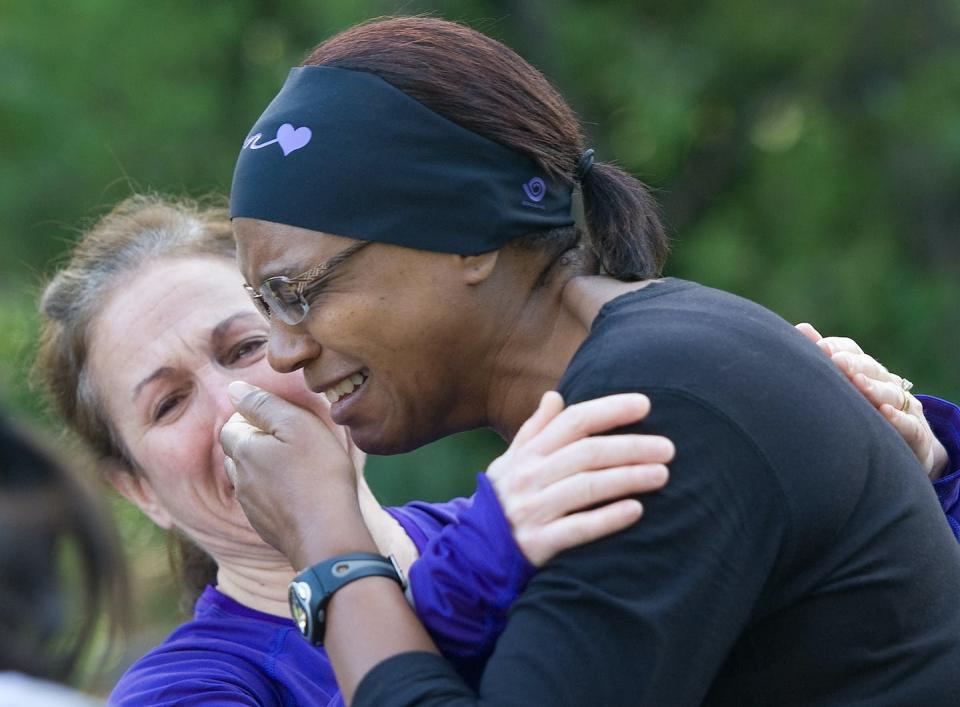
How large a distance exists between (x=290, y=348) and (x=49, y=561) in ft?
2.99

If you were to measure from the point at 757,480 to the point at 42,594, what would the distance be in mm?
955

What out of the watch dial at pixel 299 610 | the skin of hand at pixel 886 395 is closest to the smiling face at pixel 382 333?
the watch dial at pixel 299 610

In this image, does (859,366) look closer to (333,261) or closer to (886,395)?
(886,395)

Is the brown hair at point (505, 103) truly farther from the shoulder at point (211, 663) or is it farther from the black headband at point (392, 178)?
the shoulder at point (211, 663)

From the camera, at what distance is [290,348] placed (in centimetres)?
252

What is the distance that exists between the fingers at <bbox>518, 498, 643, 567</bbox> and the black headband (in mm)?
592

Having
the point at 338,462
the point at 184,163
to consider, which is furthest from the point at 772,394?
the point at 184,163

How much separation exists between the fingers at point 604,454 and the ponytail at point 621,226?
51cm

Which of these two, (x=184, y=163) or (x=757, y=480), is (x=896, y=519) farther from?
(x=184, y=163)

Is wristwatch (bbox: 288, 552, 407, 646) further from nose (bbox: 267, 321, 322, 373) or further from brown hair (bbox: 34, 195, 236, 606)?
brown hair (bbox: 34, 195, 236, 606)

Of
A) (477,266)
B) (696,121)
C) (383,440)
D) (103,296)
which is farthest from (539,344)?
(696,121)

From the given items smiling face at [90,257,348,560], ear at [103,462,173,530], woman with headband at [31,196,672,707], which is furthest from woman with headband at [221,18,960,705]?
ear at [103,462,173,530]

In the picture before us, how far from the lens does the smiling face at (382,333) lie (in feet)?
7.88

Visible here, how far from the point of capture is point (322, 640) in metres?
2.14
